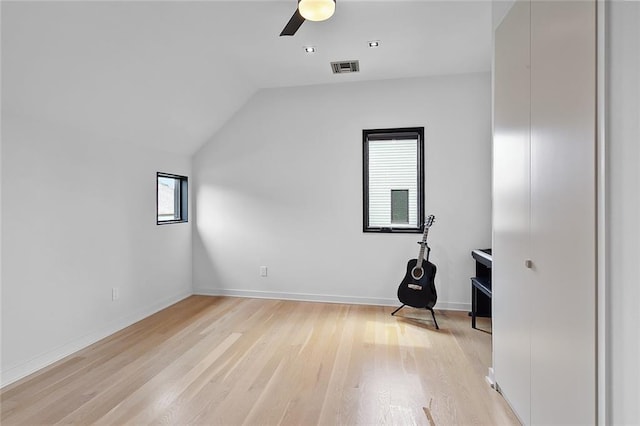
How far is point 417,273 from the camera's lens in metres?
3.44

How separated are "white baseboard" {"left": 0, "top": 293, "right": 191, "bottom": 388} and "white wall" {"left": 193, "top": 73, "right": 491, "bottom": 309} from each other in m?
0.97

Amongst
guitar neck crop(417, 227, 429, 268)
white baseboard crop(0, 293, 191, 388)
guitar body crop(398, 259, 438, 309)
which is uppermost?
guitar neck crop(417, 227, 429, 268)

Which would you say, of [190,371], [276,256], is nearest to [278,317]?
[276,256]

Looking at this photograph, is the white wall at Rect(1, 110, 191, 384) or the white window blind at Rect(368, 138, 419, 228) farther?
the white window blind at Rect(368, 138, 419, 228)

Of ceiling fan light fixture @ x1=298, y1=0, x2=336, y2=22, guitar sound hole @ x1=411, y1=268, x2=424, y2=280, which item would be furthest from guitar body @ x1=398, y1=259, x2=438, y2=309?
ceiling fan light fixture @ x1=298, y1=0, x2=336, y2=22

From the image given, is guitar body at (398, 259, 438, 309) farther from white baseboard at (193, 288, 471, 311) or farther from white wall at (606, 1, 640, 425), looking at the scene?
white wall at (606, 1, 640, 425)

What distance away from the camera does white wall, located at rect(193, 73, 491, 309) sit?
3.71 metres

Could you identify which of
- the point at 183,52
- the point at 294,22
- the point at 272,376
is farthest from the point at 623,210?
the point at 183,52

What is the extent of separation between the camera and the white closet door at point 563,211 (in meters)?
1.22

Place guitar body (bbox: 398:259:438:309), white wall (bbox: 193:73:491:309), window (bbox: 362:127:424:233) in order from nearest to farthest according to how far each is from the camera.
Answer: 1. guitar body (bbox: 398:259:438:309)
2. white wall (bbox: 193:73:491:309)
3. window (bbox: 362:127:424:233)

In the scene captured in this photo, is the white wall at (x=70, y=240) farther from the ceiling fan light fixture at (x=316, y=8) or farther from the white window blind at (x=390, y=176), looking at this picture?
the white window blind at (x=390, y=176)

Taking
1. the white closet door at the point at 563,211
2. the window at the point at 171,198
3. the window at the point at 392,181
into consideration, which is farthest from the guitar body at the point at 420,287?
the window at the point at 171,198

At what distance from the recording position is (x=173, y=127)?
11.9 ft

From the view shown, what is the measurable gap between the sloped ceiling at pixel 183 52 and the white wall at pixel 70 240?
0.24 meters
